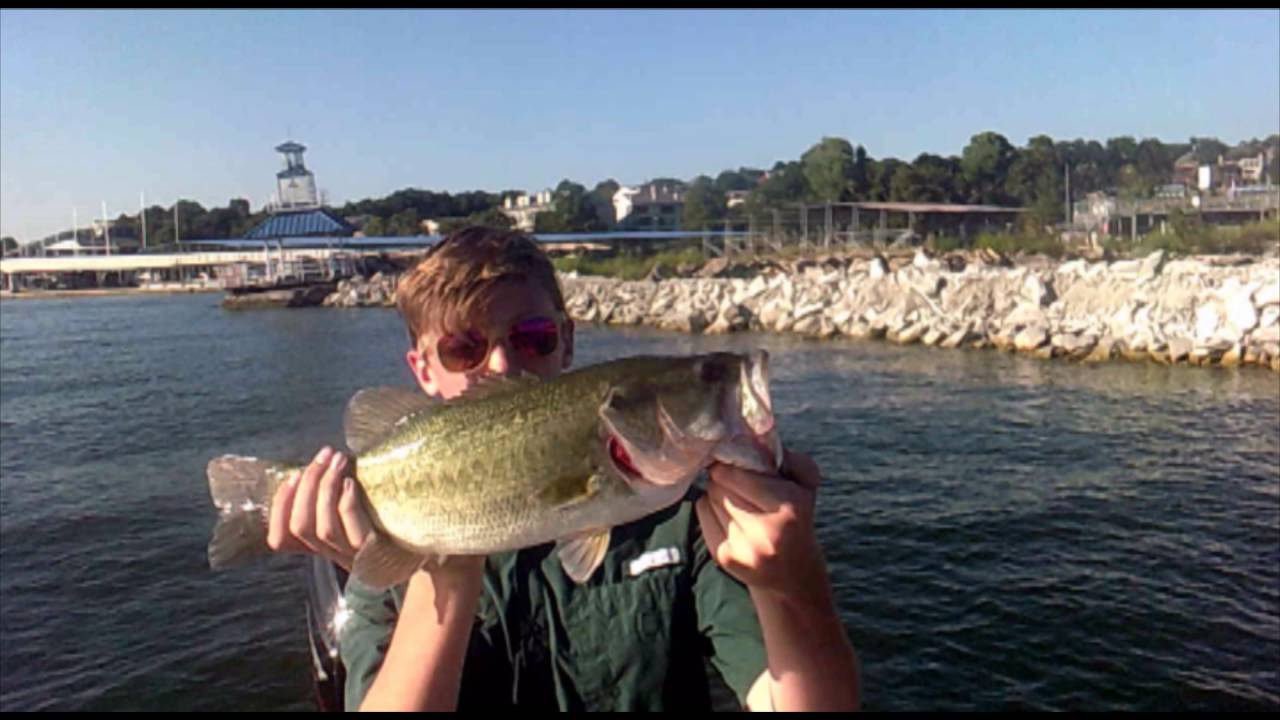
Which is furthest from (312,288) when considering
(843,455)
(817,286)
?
(843,455)

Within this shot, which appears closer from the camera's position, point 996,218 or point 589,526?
point 589,526

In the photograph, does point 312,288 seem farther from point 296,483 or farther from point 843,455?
point 296,483

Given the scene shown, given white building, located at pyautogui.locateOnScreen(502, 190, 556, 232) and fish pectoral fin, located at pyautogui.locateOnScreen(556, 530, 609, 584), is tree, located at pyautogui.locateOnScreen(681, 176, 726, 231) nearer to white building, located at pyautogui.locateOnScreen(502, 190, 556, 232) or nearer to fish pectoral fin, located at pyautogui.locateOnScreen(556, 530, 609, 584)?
white building, located at pyautogui.locateOnScreen(502, 190, 556, 232)

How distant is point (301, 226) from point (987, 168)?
77.0 m

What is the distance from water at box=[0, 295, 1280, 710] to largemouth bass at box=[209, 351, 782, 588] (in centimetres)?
690

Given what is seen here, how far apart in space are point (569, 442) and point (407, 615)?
79 centimetres

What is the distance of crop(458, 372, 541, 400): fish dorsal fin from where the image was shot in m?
2.47

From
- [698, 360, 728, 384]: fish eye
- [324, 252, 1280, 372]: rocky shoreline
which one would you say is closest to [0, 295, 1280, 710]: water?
[324, 252, 1280, 372]: rocky shoreline

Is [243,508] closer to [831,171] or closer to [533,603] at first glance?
[533,603]

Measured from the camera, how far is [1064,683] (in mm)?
8602

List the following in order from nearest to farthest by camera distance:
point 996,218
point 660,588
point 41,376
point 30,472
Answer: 1. point 660,588
2. point 30,472
3. point 41,376
4. point 996,218

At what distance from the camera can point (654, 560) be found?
2.93 meters

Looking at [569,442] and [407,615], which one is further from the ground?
[569,442]

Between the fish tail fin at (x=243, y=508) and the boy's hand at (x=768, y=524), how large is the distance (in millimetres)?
1385
